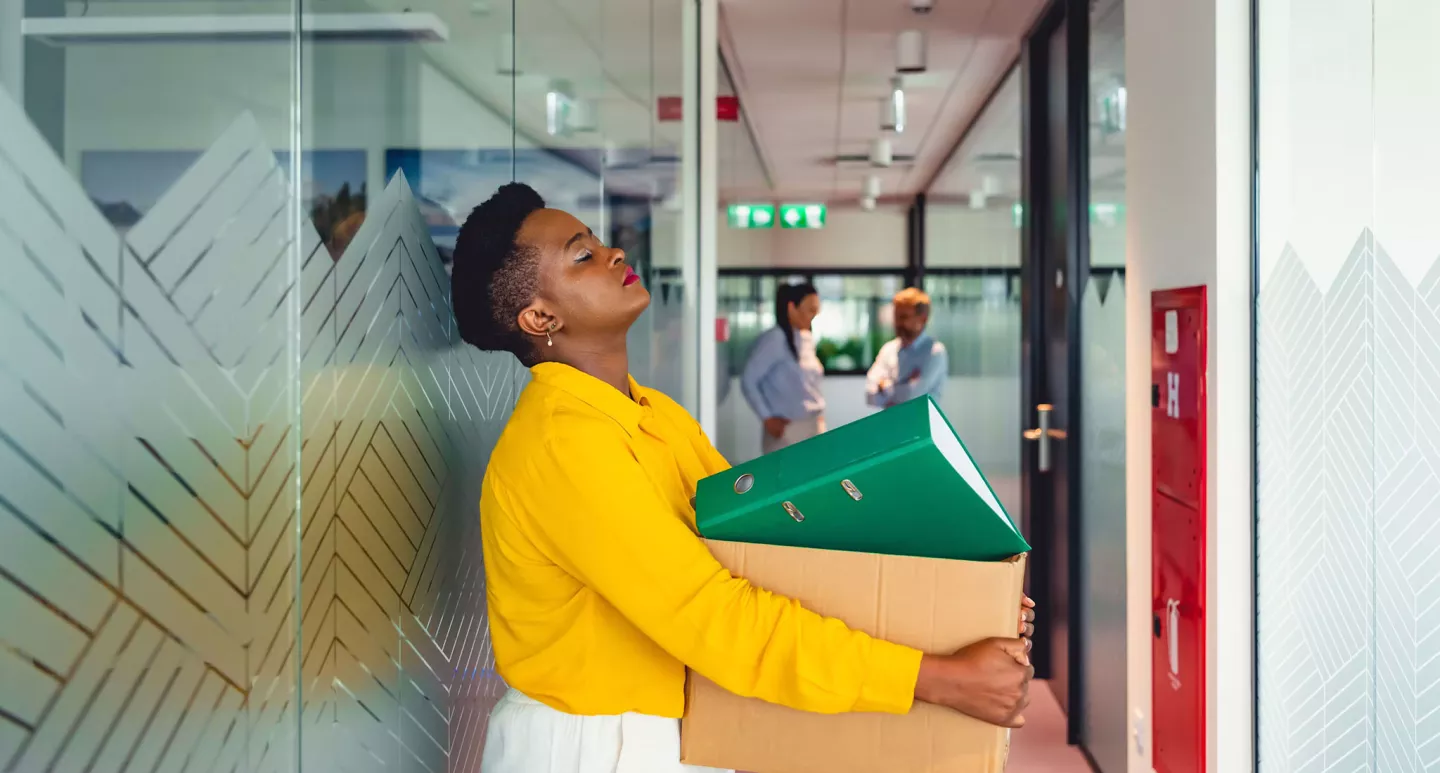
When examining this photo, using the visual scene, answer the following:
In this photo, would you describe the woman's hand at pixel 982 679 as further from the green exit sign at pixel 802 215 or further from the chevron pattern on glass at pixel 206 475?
the green exit sign at pixel 802 215

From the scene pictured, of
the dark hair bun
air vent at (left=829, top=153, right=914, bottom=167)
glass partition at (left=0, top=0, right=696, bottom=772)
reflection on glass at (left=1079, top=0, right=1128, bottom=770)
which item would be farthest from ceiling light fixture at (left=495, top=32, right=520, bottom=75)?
air vent at (left=829, top=153, right=914, bottom=167)

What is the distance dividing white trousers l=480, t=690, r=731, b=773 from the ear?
0.52m

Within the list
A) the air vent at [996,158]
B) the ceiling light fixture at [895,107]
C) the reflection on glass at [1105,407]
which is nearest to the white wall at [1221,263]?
the reflection on glass at [1105,407]

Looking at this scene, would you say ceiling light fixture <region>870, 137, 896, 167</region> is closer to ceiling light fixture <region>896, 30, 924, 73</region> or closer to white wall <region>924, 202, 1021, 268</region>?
white wall <region>924, 202, 1021, 268</region>

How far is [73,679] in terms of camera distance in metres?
0.85

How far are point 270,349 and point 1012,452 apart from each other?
16.7 feet

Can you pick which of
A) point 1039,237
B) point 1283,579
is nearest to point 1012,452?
point 1039,237

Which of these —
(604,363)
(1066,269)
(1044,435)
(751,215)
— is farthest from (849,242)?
(604,363)

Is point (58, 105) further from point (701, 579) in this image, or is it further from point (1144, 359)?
point (1144, 359)

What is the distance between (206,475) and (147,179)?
25 cm

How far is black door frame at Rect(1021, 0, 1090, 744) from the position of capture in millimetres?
4316

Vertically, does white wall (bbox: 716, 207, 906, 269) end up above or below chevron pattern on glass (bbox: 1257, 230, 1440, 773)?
above

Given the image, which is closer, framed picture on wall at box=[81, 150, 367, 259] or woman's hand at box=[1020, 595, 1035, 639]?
framed picture on wall at box=[81, 150, 367, 259]

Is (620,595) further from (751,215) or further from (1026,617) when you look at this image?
(751,215)
